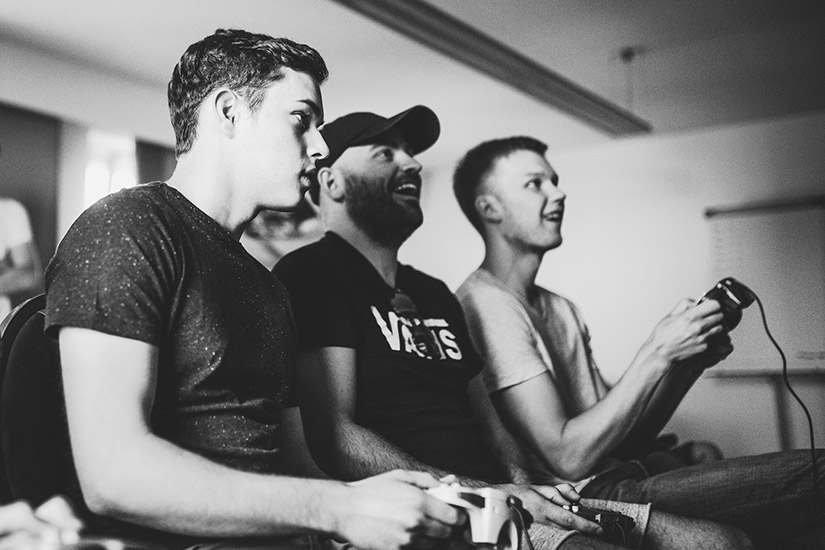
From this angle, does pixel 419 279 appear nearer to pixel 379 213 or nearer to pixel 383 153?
pixel 379 213

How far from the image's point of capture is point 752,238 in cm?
438

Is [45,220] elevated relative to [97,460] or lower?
elevated

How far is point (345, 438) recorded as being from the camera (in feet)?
4.17

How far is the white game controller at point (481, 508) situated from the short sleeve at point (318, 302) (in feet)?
1.59

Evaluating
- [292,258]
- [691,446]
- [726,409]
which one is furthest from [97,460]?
[726,409]

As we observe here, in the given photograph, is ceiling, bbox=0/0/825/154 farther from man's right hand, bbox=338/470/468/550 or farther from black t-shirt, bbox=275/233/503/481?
man's right hand, bbox=338/470/468/550

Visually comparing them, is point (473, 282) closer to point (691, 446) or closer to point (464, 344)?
point (464, 344)

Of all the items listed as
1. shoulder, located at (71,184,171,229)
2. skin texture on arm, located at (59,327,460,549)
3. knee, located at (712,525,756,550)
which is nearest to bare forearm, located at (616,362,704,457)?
knee, located at (712,525,756,550)

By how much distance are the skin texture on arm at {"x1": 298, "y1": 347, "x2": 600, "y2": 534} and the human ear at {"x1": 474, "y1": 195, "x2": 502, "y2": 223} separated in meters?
0.81

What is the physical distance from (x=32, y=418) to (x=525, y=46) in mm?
3298

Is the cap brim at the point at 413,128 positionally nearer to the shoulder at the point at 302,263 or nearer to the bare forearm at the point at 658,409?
the shoulder at the point at 302,263

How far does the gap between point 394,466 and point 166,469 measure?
21.1 inches

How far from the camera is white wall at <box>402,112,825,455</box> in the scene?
4.04m

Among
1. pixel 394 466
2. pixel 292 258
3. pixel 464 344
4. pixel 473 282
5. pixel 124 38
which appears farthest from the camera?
pixel 124 38
